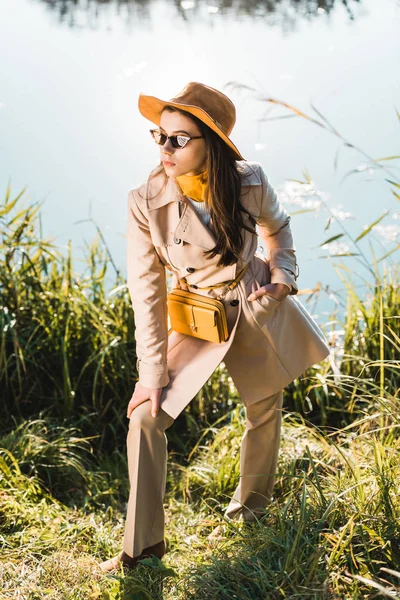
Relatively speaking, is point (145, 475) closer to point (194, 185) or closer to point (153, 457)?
point (153, 457)

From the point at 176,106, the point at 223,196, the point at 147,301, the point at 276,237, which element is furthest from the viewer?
the point at 276,237

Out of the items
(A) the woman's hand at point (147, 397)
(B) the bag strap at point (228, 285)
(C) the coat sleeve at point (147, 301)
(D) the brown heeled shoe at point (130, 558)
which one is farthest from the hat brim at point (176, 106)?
(D) the brown heeled shoe at point (130, 558)

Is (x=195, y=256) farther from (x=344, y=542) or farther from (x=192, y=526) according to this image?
(x=192, y=526)

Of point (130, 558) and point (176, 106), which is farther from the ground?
point (176, 106)

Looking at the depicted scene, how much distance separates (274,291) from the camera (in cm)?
233

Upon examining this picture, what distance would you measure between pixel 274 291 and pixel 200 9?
970 cm

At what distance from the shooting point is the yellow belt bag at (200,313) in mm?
2270

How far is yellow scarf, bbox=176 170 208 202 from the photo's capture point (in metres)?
2.18

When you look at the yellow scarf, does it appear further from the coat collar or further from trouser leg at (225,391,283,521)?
trouser leg at (225,391,283,521)

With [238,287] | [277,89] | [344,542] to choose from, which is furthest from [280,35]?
[344,542]

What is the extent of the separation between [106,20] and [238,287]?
907 centimetres

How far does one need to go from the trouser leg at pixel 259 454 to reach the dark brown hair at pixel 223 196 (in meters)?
0.57

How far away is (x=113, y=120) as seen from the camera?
23.3ft

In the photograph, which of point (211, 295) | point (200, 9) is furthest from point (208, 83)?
point (211, 295)
